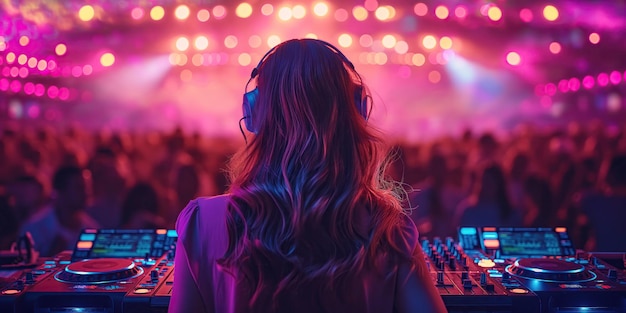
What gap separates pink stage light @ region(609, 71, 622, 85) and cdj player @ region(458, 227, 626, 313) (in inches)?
340

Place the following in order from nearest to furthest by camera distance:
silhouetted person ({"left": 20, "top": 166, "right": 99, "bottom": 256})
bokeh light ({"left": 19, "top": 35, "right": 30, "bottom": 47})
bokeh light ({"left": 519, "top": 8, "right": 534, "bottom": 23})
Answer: silhouetted person ({"left": 20, "top": 166, "right": 99, "bottom": 256}) → bokeh light ({"left": 19, "top": 35, "right": 30, "bottom": 47}) → bokeh light ({"left": 519, "top": 8, "right": 534, "bottom": 23})

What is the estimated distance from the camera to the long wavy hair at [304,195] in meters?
1.22

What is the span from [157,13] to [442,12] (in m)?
4.13

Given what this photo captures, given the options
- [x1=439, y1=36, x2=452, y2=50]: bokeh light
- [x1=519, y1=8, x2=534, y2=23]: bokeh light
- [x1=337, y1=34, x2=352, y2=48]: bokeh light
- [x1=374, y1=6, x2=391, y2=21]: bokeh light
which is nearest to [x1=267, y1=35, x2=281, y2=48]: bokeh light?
[x1=337, y1=34, x2=352, y2=48]: bokeh light

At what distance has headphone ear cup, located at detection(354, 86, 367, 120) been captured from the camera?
52.7 inches

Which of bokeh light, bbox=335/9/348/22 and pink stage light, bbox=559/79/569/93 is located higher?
bokeh light, bbox=335/9/348/22

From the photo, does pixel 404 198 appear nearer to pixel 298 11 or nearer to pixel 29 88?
pixel 298 11

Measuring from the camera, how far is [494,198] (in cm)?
391

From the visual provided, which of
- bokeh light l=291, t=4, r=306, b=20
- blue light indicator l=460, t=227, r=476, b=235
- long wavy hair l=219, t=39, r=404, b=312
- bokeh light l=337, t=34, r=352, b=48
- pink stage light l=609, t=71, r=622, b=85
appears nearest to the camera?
long wavy hair l=219, t=39, r=404, b=312

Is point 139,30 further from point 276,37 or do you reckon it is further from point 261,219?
point 261,219

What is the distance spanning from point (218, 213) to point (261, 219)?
103mm

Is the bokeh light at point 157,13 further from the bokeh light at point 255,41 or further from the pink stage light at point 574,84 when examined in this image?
the pink stage light at point 574,84

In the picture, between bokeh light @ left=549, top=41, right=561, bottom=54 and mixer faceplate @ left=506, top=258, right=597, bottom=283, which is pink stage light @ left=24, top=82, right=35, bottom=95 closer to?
bokeh light @ left=549, top=41, right=561, bottom=54

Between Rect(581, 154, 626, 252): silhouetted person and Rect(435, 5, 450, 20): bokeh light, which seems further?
Rect(435, 5, 450, 20): bokeh light
